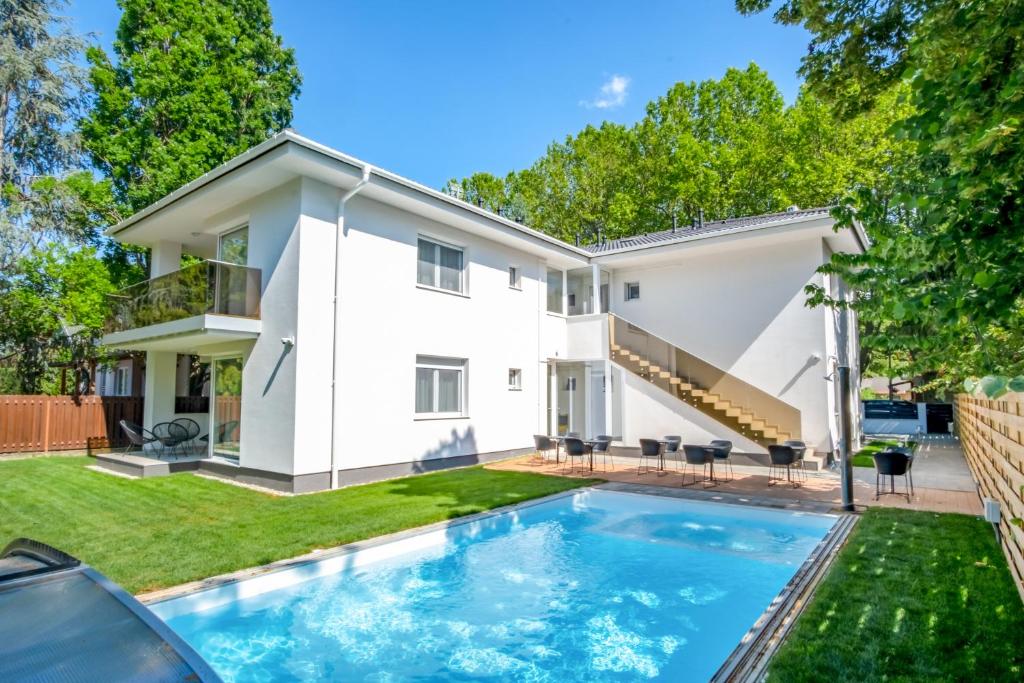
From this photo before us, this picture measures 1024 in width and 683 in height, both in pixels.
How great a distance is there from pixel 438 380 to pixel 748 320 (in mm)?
8883

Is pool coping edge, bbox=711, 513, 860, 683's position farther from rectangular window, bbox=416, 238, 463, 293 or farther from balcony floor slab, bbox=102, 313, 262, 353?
balcony floor slab, bbox=102, 313, 262, 353

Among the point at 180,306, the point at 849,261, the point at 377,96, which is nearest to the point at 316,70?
the point at 377,96

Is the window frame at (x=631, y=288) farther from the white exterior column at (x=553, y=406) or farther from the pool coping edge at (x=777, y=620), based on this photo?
the pool coping edge at (x=777, y=620)

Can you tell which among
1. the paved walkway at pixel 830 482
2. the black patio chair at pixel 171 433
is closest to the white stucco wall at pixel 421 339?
the paved walkway at pixel 830 482

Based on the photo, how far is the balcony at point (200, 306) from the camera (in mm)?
10750

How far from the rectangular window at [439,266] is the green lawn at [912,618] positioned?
32.6ft

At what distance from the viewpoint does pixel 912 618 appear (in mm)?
4586

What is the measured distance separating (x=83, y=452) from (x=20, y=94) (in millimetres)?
13981

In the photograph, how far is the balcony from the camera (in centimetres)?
1075

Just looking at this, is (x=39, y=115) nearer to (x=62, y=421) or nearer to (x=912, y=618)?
(x=62, y=421)

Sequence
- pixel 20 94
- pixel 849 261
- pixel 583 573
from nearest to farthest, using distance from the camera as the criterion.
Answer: pixel 849 261 < pixel 583 573 < pixel 20 94

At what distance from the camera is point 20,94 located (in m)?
19.7

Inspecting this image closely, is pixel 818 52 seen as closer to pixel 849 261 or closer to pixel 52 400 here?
pixel 849 261

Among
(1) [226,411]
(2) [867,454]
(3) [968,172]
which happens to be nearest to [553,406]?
(1) [226,411]
